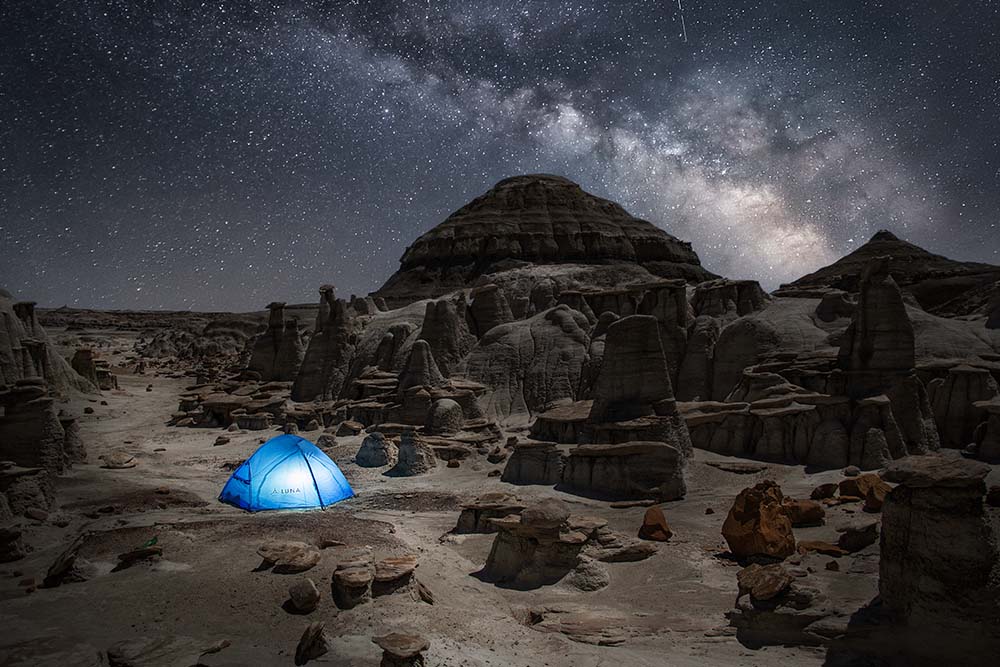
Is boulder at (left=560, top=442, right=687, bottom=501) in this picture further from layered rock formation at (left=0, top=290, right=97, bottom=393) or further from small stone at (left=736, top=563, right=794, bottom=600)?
layered rock formation at (left=0, top=290, right=97, bottom=393)

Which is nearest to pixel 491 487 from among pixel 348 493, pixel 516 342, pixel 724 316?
pixel 348 493

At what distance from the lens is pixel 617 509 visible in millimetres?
14977

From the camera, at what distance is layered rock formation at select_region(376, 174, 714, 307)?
73938 mm

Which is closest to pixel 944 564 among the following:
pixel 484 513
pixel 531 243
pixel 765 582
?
pixel 765 582

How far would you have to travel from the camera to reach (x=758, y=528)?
36.7 feet

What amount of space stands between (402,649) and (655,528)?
7193 mm

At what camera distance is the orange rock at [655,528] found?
12625 mm

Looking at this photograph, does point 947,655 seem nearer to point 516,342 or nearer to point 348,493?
point 348,493

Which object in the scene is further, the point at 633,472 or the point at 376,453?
the point at 376,453

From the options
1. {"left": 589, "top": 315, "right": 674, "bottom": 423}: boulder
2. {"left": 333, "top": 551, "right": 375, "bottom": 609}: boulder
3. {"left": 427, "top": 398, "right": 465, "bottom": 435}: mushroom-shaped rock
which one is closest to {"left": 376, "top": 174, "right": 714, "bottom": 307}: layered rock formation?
{"left": 427, "top": 398, "right": 465, "bottom": 435}: mushroom-shaped rock

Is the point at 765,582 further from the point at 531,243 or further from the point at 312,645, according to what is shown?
the point at 531,243

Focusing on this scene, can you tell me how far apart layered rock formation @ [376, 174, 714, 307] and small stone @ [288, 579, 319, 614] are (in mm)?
61050

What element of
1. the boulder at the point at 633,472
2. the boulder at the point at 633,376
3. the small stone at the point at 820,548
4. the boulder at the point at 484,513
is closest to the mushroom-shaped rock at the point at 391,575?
the boulder at the point at 484,513

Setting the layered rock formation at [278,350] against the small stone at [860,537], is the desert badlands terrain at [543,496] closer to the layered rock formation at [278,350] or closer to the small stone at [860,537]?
the small stone at [860,537]
